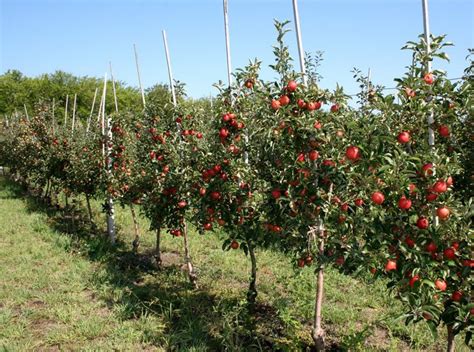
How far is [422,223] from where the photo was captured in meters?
2.25

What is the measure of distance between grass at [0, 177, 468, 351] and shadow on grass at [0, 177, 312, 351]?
12mm

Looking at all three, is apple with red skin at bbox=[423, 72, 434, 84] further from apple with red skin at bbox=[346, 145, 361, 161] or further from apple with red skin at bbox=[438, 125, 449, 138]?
apple with red skin at bbox=[346, 145, 361, 161]

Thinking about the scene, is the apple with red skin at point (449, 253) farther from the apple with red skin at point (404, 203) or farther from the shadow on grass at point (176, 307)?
the shadow on grass at point (176, 307)

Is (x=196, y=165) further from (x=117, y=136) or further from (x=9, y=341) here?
(x=117, y=136)

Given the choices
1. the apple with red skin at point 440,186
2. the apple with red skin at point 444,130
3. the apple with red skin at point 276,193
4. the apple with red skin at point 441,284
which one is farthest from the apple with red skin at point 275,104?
the apple with red skin at point 441,284

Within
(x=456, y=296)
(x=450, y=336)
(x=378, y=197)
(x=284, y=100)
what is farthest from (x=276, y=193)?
(x=450, y=336)

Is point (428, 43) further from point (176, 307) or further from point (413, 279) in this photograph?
point (176, 307)

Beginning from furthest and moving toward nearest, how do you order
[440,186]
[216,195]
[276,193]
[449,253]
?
[216,195]
[276,193]
[449,253]
[440,186]

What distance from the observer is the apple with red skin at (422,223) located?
2244mm

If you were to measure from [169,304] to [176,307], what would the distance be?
0.10 meters

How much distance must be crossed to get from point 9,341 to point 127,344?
40.9 inches

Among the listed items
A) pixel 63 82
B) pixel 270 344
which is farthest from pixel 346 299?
pixel 63 82

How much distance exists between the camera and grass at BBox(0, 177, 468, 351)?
12.0 feet

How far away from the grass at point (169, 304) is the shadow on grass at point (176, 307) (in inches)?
0.5
